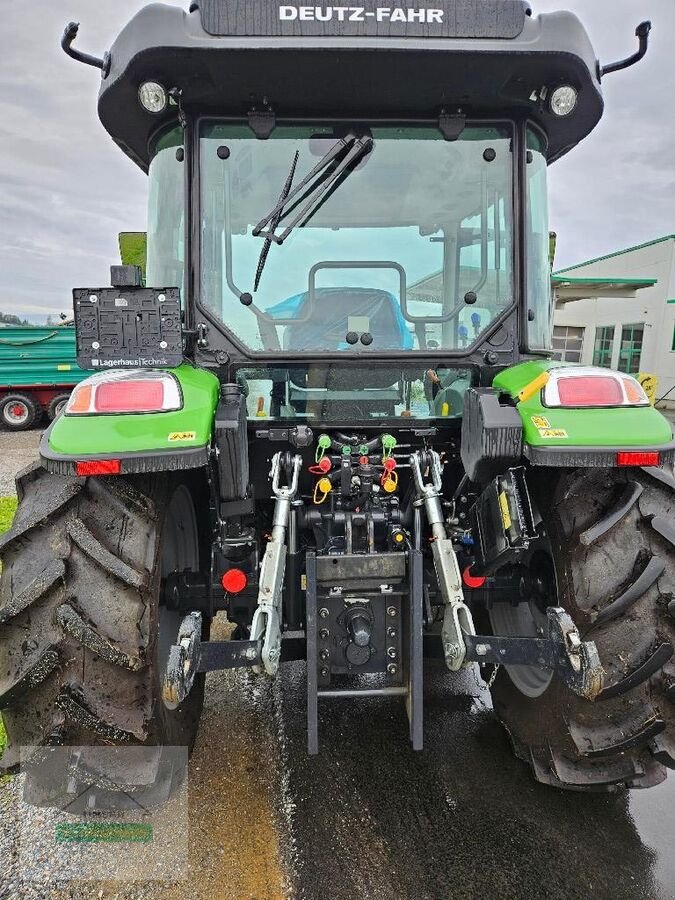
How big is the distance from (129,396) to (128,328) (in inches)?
12.1

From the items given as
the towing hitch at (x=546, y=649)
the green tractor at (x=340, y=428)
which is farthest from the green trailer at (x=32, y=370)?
the towing hitch at (x=546, y=649)

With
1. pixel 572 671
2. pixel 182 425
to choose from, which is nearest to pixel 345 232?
pixel 182 425

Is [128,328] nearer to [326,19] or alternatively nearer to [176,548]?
[176,548]

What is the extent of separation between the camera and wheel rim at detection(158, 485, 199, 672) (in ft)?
8.57

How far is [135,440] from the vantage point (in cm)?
200

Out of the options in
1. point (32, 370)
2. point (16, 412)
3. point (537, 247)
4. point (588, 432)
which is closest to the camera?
point (588, 432)

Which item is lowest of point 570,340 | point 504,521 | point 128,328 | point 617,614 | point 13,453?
point 13,453

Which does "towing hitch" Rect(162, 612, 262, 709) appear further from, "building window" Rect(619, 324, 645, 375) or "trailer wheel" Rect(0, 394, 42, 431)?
"building window" Rect(619, 324, 645, 375)

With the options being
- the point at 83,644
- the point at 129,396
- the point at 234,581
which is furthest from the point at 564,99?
the point at 83,644

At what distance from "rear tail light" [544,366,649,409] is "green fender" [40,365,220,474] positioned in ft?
3.90

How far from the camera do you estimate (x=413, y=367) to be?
2.62 meters

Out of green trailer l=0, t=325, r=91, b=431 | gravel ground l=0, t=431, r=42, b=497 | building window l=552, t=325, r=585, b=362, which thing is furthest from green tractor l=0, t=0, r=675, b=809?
building window l=552, t=325, r=585, b=362

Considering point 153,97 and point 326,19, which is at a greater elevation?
point 326,19

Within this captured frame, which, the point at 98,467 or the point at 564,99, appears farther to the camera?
the point at 564,99
